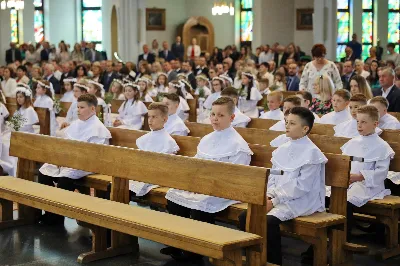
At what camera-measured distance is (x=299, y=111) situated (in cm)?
671

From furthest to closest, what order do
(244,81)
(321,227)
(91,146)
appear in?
(244,81) < (91,146) < (321,227)

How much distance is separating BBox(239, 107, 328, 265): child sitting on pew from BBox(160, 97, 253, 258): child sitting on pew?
45 cm

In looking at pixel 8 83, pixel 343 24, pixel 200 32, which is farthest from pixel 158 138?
pixel 200 32

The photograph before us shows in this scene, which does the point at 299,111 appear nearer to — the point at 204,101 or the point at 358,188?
the point at 358,188

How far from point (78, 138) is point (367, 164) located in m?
3.22

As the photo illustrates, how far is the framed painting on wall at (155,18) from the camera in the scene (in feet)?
99.9

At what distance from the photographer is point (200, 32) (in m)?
31.2

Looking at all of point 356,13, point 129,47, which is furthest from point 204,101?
point 356,13

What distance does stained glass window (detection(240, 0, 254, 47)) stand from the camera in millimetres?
31719

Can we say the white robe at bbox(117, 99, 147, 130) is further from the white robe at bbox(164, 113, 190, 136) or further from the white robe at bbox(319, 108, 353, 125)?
the white robe at bbox(319, 108, 353, 125)

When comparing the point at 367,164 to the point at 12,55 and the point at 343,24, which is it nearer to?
the point at 12,55

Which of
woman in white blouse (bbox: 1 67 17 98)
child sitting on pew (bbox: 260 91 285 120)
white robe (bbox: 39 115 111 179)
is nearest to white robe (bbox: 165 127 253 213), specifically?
white robe (bbox: 39 115 111 179)

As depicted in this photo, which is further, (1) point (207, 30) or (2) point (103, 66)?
(1) point (207, 30)

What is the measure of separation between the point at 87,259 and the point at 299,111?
2.21 metres
